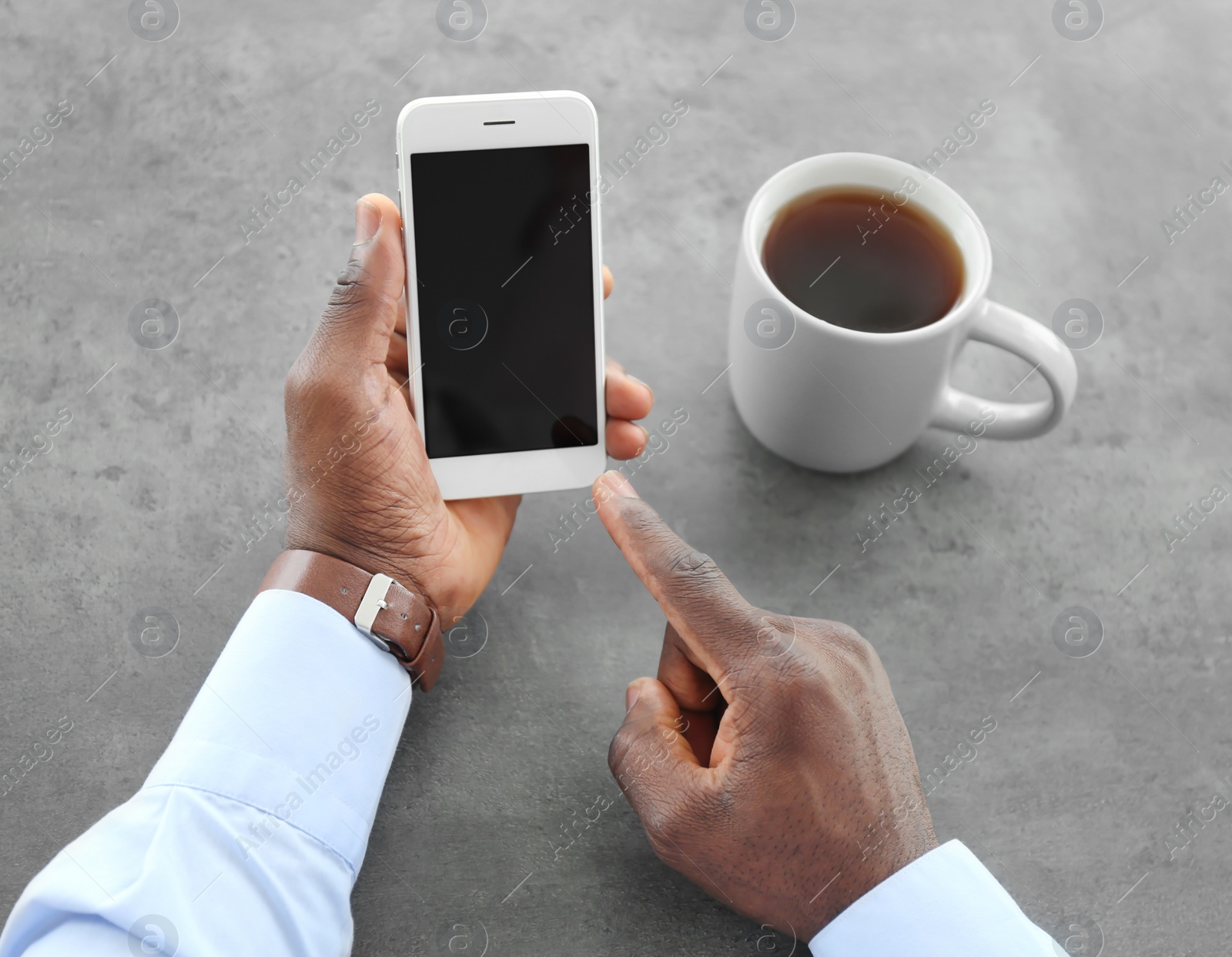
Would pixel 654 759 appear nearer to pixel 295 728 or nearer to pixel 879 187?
pixel 295 728

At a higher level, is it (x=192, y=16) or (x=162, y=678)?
(x=192, y=16)

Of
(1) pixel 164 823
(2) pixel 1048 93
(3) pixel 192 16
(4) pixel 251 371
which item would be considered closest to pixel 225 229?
(4) pixel 251 371

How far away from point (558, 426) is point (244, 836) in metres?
0.41

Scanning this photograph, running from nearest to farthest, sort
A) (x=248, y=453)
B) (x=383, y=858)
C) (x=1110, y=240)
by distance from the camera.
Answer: (x=383, y=858) < (x=248, y=453) < (x=1110, y=240)

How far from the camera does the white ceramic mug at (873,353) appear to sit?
2.55 feet

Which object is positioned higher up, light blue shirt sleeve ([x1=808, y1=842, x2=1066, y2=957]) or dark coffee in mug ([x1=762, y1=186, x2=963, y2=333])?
dark coffee in mug ([x1=762, y1=186, x2=963, y2=333])

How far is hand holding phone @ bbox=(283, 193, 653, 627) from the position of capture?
31.4 inches

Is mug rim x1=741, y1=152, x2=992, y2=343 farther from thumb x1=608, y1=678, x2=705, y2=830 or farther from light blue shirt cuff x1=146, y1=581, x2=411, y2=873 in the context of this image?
light blue shirt cuff x1=146, y1=581, x2=411, y2=873

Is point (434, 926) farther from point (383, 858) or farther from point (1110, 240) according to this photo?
point (1110, 240)

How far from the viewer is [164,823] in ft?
2.25

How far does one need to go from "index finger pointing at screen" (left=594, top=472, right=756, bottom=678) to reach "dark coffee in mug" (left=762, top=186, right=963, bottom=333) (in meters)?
0.24
